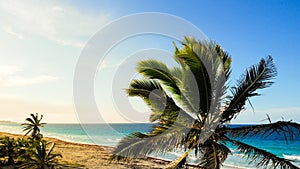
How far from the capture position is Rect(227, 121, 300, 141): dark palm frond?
6205 millimetres

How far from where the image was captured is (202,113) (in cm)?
819

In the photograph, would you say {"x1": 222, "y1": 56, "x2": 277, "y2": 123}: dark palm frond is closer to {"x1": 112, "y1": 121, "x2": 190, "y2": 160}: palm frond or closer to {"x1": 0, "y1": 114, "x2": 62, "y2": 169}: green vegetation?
{"x1": 112, "y1": 121, "x2": 190, "y2": 160}: palm frond

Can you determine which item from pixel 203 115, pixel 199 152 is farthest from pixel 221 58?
pixel 199 152

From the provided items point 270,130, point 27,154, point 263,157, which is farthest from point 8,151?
point 270,130

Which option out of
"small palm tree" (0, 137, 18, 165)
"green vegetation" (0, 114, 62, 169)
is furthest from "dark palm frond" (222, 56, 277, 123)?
"small palm tree" (0, 137, 18, 165)

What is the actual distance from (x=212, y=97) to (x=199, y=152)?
1.62 meters

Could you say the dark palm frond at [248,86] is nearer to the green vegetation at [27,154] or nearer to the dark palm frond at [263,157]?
the dark palm frond at [263,157]

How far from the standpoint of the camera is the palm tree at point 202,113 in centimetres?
739

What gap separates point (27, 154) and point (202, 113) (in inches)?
314

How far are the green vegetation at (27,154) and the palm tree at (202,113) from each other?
5284 millimetres

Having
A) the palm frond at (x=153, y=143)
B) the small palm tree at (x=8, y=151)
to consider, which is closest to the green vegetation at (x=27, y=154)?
the small palm tree at (x=8, y=151)

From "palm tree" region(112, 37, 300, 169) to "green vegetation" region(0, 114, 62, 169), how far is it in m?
5.28

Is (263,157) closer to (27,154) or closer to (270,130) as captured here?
(270,130)

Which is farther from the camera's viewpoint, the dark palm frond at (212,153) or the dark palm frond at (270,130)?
the dark palm frond at (212,153)
